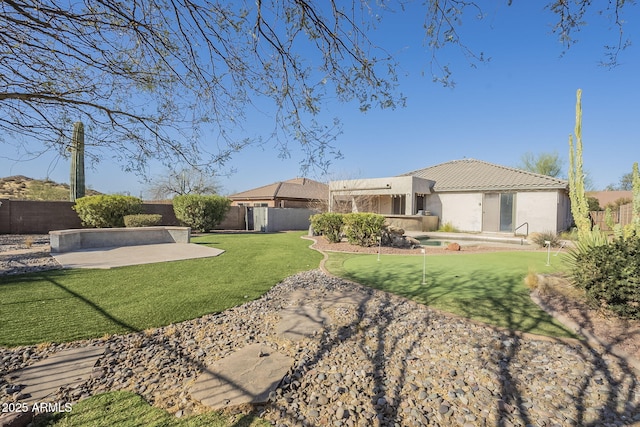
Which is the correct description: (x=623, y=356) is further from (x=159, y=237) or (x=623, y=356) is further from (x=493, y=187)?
(x=493, y=187)

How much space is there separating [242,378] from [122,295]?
14.6ft

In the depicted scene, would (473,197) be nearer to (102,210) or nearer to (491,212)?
(491,212)

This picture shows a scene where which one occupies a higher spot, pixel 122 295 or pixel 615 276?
pixel 615 276

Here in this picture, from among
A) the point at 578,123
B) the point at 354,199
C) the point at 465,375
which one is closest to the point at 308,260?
the point at 465,375

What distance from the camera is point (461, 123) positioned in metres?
14.0

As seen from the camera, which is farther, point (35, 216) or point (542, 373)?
point (35, 216)

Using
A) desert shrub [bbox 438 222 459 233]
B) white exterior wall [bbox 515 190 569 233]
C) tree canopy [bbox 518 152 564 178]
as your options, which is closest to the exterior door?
white exterior wall [bbox 515 190 569 233]

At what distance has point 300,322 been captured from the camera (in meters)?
5.12

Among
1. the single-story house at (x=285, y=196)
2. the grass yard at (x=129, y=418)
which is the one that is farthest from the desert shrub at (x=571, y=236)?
the single-story house at (x=285, y=196)

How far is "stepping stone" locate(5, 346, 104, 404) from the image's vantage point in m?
3.21

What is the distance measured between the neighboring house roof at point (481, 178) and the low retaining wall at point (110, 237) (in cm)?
1864

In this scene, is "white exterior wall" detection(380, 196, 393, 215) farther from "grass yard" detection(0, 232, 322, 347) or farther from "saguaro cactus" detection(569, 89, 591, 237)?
"saguaro cactus" detection(569, 89, 591, 237)

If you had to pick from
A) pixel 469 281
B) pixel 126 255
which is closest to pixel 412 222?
pixel 469 281

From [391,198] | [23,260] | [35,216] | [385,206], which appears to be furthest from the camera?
[385,206]
